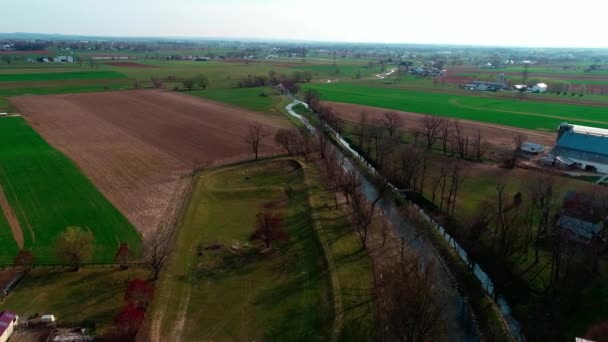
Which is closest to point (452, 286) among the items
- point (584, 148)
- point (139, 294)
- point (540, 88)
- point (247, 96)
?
point (139, 294)

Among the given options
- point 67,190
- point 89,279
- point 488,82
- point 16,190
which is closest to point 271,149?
point 67,190

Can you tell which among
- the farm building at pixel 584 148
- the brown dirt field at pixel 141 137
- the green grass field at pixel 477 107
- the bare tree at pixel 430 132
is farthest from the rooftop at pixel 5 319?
the green grass field at pixel 477 107

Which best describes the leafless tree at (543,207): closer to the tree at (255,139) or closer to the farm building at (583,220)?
the farm building at (583,220)

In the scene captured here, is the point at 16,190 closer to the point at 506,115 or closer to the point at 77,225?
the point at 77,225

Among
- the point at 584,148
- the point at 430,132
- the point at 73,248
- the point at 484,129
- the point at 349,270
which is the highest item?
the point at 584,148

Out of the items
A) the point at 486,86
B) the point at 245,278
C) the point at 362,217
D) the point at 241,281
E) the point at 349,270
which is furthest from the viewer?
the point at 486,86

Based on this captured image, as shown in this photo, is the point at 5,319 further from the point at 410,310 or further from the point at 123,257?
the point at 410,310
